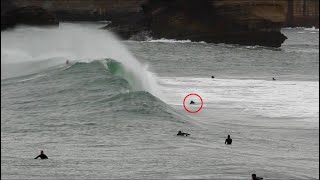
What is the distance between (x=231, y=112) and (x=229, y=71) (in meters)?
26.9

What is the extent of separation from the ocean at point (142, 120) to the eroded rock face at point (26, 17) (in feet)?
138

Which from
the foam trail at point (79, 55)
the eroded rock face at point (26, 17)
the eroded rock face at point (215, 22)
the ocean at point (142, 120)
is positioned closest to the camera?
the ocean at point (142, 120)

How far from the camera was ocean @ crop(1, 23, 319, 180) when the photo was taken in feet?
69.4

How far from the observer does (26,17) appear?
4156 inches

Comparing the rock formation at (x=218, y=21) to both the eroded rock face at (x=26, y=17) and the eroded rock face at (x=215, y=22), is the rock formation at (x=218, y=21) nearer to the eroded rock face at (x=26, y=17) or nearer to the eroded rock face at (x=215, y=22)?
the eroded rock face at (x=215, y=22)

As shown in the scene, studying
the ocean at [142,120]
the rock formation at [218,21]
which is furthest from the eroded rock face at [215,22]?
the ocean at [142,120]

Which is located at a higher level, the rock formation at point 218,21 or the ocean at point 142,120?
the rock formation at point 218,21

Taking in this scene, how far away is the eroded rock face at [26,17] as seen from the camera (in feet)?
327

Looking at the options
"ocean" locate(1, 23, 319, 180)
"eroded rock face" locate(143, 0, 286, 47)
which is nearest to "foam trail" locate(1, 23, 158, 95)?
"ocean" locate(1, 23, 319, 180)

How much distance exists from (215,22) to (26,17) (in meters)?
27.5

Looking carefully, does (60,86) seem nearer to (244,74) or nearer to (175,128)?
(175,128)

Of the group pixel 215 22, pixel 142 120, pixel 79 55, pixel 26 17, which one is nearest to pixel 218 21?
pixel 215 22

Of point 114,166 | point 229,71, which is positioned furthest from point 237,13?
point 114,166

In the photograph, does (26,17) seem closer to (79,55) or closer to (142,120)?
(79,55)
